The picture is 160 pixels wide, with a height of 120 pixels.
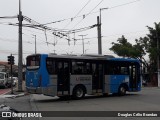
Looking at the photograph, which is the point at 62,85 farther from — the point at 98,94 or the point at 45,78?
the point at 98,94

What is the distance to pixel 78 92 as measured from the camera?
956 inches

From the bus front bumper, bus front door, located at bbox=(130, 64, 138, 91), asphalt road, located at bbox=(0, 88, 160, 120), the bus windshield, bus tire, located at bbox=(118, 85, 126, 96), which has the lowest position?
asphalt road, located at bbox=(0, 88, 160, 120)

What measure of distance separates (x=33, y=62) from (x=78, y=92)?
360 cm

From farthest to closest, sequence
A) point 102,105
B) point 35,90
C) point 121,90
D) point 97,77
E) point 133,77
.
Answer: point 133,77 < point 121,90 < point 97,77 < point 35,90 < point 102,105

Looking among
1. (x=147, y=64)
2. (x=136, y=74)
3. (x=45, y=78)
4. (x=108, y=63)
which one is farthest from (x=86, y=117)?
(x=147, y=64)

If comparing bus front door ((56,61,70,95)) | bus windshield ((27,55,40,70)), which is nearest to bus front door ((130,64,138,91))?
bus front door ((56,61,70,95))

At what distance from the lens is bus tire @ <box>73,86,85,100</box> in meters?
24.0

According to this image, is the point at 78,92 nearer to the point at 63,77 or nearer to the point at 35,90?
the point at 63,77

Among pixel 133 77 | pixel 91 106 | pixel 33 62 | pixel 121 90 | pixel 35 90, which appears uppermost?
pixel 33 62

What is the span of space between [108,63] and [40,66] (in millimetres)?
5749

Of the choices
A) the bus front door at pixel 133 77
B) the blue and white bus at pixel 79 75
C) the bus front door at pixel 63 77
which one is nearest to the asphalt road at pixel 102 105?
the bus front door at pixel 63 77

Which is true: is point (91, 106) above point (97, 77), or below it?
below

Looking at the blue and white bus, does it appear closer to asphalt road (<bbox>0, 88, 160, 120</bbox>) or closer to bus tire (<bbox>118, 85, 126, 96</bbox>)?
bus tire (<bbox>118, 85, 126, 96</bbox>)

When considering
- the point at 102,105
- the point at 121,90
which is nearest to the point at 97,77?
the point at 121,90
